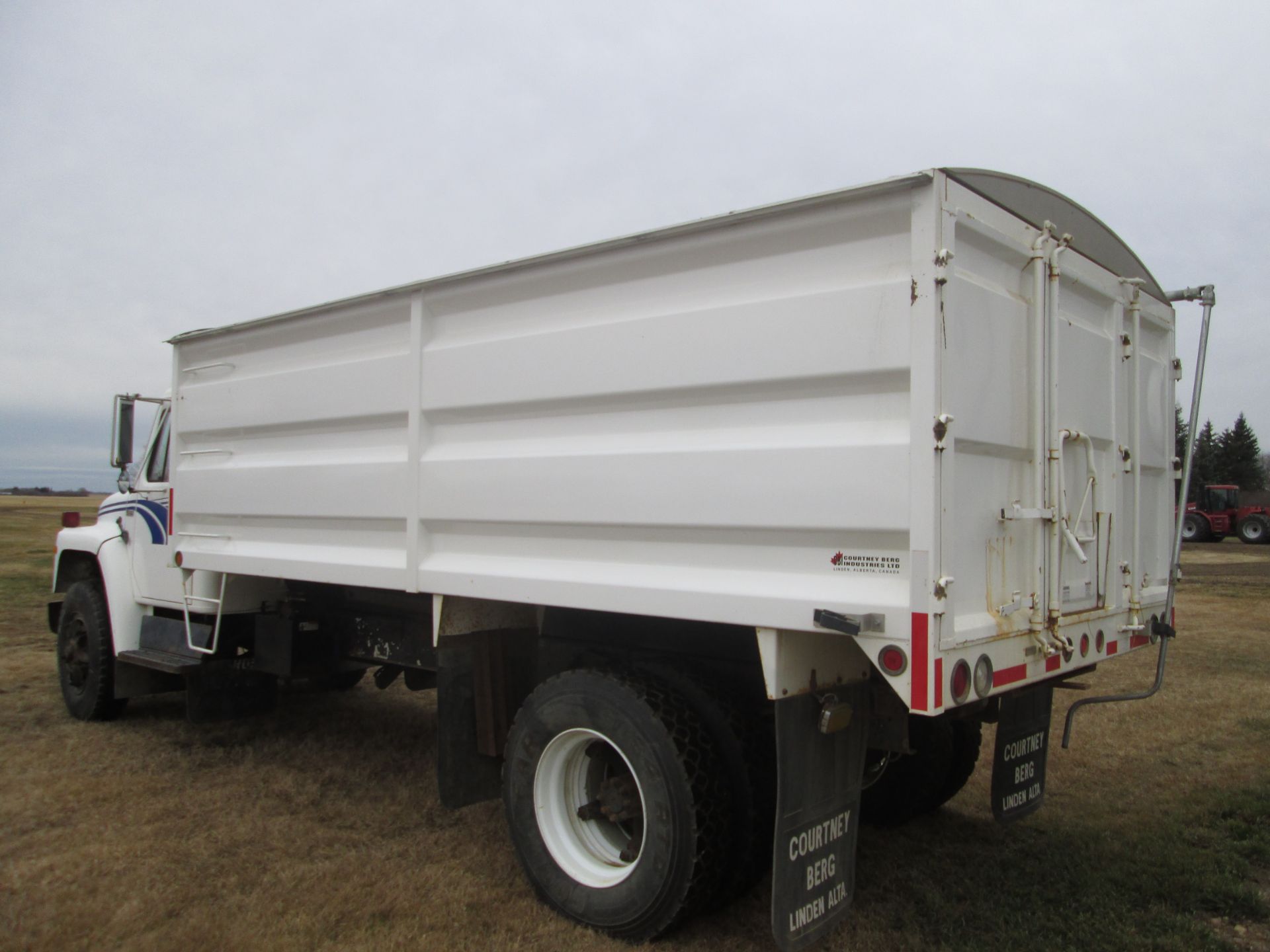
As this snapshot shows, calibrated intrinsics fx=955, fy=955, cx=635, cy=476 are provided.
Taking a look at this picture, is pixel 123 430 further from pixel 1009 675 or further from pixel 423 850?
pixel 1009 675

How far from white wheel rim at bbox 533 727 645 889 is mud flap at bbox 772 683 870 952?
29.9 inches

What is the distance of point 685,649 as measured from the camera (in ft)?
12.0

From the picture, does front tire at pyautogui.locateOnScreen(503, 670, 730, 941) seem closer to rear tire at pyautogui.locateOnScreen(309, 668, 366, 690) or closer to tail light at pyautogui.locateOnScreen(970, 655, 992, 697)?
tail light at pyautogui.locateOnScreen(970, 655, 992, 697)

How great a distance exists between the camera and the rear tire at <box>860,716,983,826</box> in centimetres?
450

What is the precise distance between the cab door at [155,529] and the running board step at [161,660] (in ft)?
1.01

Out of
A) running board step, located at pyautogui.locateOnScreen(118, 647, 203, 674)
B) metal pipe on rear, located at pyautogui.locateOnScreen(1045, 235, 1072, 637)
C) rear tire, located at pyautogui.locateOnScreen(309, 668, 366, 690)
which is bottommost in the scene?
rear tire, located at pyautogui.locateOnScreen(309, 668, 366, 690)

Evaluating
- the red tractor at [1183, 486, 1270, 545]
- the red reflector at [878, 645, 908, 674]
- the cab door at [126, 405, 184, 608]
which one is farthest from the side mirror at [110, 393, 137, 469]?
the red tractor at [1183, 486, 1270, 545]

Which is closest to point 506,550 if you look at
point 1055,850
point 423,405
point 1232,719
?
point 423,405

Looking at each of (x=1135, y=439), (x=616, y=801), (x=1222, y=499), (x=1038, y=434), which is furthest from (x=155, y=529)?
(x=1222, y=499)

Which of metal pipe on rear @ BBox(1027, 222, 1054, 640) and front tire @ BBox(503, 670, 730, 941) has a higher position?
metal pipe on rear @ BBox(1027, 222, 1054, 640)

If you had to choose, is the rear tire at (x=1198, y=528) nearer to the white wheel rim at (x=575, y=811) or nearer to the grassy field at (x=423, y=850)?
the grassy field at (x=423, y=850)

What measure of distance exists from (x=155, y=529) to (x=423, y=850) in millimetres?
3098

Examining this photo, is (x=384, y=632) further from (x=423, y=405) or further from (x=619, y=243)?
(x=619, y=243)

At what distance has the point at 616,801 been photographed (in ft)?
11.9
